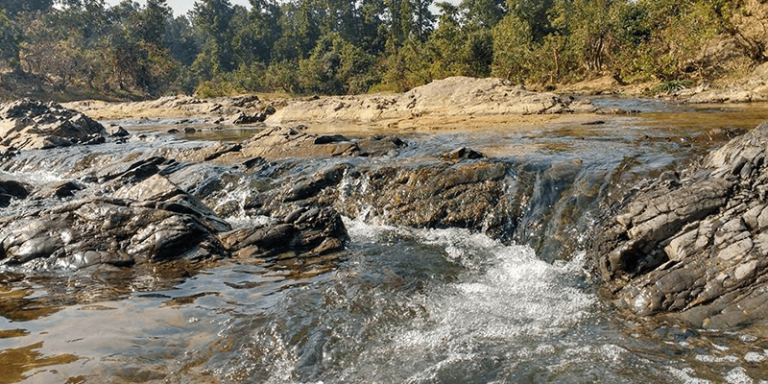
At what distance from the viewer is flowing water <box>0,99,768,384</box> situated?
14.6ft

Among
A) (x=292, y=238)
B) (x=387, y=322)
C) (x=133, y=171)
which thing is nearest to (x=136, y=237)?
(x=292, y=238)

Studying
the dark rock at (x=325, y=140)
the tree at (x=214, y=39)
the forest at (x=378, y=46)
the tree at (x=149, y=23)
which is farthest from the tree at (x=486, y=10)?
the dark rock at (x=325, y=140)

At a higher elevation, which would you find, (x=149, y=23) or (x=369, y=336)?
(x=149, y=23)

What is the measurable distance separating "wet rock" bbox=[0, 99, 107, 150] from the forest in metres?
27.5

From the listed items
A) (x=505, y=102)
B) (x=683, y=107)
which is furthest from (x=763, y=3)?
(x=505, y=102)

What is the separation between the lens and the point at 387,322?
18.1ft

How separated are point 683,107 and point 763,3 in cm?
1282

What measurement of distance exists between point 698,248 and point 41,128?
2537 centimetres

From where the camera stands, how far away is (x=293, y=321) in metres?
5.53

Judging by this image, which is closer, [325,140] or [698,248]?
[698,248]

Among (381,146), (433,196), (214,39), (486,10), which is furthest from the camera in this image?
(214,39)

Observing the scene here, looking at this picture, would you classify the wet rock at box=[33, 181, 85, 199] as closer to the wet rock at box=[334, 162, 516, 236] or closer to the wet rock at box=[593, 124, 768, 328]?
the wet rock at box=[334, 162, 516, 236]

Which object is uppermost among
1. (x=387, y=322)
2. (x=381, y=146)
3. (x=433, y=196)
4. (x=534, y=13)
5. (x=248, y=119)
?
(x=534, y=13)

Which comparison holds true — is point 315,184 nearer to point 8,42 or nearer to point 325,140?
point 325,140
